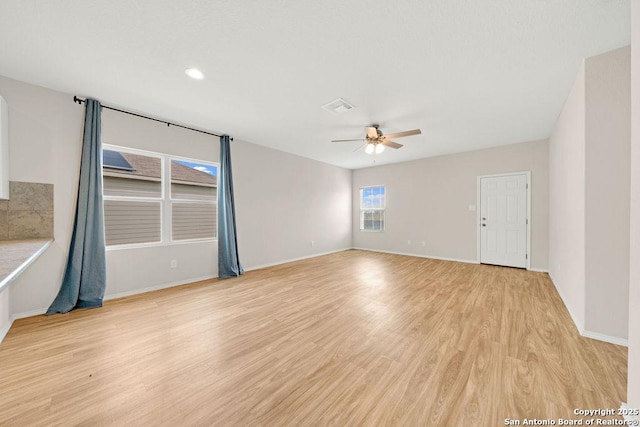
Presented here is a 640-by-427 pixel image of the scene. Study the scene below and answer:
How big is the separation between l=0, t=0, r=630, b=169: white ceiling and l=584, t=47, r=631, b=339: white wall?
29 centimetres

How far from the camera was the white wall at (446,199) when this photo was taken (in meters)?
4.54

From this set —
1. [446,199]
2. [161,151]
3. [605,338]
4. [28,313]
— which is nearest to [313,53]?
[161,151]

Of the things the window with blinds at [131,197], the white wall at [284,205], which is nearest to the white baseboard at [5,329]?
the window with blinds at [131,197]

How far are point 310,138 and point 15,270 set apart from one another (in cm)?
398

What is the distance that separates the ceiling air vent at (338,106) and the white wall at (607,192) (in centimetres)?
232

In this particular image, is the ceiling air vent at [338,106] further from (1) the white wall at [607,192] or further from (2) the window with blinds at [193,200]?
(2) the window with blinds at [193,200]

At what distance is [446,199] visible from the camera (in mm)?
5668

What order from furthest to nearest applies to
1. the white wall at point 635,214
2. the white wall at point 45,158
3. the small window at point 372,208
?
1. the small window at point 372,208
2. the white wall at point 45,158
3. the white wall at point 635,214

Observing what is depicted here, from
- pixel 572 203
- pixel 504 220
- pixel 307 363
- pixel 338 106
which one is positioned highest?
pixel 338 106

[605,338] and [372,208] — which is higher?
[372,208]

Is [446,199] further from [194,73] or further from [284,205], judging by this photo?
[194,73]

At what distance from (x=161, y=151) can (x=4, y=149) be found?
1497mm

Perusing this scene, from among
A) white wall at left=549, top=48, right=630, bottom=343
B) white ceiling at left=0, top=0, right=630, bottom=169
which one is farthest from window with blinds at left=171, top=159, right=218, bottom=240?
white wall at left=549, top=48, right=630, bottom=343

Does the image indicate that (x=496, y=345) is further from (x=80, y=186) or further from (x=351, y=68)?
(x=80, y=186)
